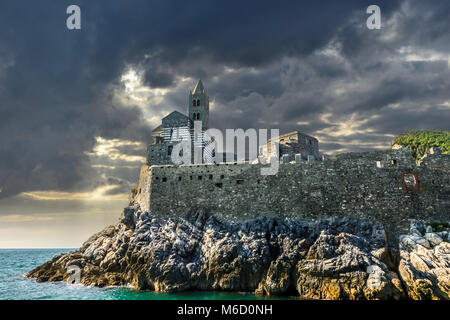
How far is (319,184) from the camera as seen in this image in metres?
26.2

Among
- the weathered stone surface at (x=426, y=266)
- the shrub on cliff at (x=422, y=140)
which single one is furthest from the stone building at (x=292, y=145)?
the weathered stone surface at (x=426, y=266)

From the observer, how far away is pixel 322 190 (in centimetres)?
2595

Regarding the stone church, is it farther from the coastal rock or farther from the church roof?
the coastal rock

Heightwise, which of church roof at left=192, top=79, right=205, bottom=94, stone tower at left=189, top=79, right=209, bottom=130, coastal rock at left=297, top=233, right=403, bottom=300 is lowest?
coastal rock at left=297, top=233, right=403, bottom=300

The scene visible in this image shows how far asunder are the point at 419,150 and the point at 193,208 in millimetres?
29203

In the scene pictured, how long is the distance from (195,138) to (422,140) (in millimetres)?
28994

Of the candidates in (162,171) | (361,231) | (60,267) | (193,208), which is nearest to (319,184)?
(361,231)

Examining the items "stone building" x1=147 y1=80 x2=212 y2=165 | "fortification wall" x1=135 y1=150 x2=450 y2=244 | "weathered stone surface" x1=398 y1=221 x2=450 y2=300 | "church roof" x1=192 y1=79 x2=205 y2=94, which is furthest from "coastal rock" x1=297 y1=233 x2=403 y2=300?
"church roof" x1=192 y1=79 x2=205 y2=94

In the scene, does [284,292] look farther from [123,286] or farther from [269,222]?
[123,286]

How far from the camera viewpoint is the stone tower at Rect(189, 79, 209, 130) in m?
40.7

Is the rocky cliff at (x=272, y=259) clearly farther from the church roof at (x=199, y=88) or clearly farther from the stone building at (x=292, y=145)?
the church roof at (x=199, y=88)

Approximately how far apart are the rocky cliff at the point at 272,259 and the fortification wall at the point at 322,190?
3.58 ft

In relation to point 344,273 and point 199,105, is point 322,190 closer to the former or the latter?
point 344,273

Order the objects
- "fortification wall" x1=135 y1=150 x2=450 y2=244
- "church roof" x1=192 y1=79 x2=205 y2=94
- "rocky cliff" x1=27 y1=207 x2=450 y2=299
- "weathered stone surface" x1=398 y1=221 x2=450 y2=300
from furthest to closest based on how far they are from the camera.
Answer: "church roof" x1=192 y1=79 x2=205 y2=94
"fortification wall" x1=135 y1=150 x2=450 y2=244
"rocky cliff" x1=27 y1=207 x2=450 y2=299
"weathered stone surface" x1=398 y1=221 x2=450 y2=300
